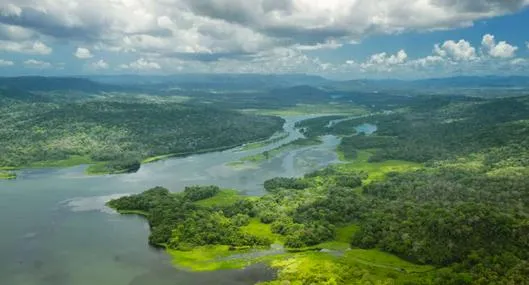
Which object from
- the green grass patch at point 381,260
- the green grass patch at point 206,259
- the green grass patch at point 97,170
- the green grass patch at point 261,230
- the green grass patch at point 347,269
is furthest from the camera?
the green grass patch at point 97,170

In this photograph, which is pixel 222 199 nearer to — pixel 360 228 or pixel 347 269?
pixel 360 228

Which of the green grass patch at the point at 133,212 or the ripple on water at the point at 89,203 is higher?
the ripple on water at the point at 89,203

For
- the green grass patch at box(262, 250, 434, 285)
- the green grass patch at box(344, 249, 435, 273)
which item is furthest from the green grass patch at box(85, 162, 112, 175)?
the green grass patch at box(344, 249, 435, 273)

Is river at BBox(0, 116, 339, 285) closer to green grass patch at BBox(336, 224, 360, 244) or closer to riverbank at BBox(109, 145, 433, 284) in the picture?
riverbank at BBox(109, 145, 433, 284)

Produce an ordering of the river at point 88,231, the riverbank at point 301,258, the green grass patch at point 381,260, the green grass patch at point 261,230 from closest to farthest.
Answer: the riverbank at point 301,258 → the river at point 88,231 → the green grass patch at point 381,260 → the green grass patch at point 261,230

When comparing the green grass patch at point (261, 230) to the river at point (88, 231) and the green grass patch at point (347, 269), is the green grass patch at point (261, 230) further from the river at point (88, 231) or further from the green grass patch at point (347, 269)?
the river at point (88, 231)

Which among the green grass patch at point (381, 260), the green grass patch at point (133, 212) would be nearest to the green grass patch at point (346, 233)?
the green grass patch at point (381, 260)

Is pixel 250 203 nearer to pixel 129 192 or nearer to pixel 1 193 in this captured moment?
pixel 129 192
